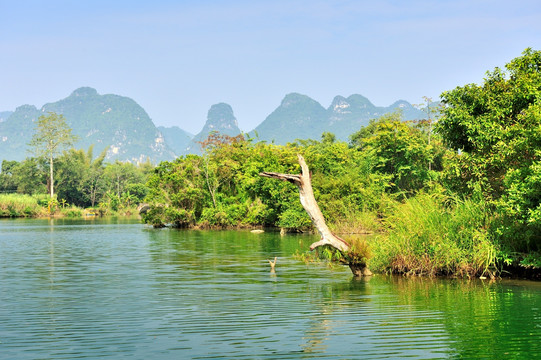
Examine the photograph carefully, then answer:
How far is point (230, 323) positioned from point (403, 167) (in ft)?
129

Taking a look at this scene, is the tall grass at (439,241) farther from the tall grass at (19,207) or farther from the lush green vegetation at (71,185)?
the lush green vegetation at (71,185)

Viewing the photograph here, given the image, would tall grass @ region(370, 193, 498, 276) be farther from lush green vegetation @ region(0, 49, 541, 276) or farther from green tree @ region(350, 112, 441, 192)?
green tree @ region(350, 112, 441, 192)

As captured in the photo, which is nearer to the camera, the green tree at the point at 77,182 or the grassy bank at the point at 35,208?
the grassy bank at the point at 35,208

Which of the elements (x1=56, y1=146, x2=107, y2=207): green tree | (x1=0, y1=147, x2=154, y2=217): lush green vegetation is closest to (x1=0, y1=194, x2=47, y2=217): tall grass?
(x1=0, y1=147, x2=154, y2=217): lush green vegetation

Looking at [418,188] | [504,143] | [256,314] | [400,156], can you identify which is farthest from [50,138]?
[256,314]

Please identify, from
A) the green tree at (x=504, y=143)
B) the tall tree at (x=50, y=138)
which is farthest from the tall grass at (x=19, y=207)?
the green tree at (x=504, y=143)

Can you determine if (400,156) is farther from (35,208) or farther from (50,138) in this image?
(50,138)

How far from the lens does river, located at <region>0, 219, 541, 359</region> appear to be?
1020cm

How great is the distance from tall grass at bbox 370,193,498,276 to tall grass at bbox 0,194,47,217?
7346 cm

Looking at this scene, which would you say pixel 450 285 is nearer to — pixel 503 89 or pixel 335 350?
pixel 503 89

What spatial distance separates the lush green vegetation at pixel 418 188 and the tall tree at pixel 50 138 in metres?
14.6

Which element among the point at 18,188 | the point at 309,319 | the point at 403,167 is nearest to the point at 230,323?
the point at 309,319

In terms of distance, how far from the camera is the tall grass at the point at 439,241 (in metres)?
18.3

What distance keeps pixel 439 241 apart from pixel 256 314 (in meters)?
7.58
